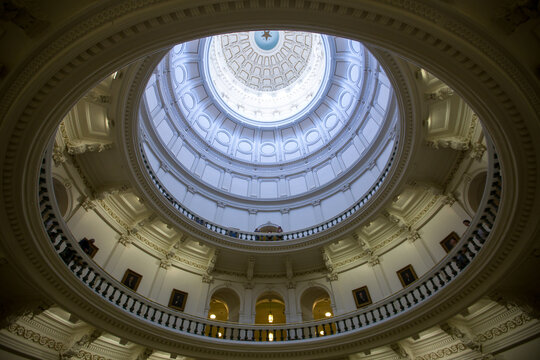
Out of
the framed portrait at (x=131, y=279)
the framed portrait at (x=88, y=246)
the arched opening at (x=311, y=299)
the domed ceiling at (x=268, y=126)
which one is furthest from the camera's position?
the domed ceiling at (x=268, y=126)

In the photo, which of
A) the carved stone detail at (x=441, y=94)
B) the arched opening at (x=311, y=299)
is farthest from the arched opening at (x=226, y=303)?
the carved stone detail at (x=441, y=94)

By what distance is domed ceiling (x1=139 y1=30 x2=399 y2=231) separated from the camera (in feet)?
61.5

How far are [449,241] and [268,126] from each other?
56.7 feet

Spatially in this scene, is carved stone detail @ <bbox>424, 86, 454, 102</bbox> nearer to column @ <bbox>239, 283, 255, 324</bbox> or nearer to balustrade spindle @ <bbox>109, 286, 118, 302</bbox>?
column @ <bbox>239, 283, 255, 324</bbox>

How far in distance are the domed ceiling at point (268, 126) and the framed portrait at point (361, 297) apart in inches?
196

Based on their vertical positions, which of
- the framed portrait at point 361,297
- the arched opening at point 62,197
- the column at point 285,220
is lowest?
the framed portrait at point 361,297

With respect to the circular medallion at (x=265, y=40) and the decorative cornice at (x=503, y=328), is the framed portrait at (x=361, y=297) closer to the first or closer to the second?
the decorative cornice at (x=503, y=328)

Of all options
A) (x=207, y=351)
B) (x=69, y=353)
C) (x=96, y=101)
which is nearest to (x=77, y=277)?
(x=69, y=353)

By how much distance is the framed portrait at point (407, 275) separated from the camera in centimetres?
1366

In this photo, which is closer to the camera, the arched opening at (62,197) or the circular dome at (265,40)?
the arched opening at (62,197)

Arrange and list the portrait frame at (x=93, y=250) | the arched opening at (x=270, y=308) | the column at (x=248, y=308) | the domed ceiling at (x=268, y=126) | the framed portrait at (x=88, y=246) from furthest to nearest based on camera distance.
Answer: the domed ceiling at (x=268, y=126), the arched opening at (x=270, y=308), the column at (x=248, y=308), the portrait frame at (x=93, y=250), the framed portrait at (x=88, y=246)

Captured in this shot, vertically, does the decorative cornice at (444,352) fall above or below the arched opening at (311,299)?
below

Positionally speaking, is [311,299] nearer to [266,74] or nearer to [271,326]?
[271,326]

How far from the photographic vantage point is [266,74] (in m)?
30.2
